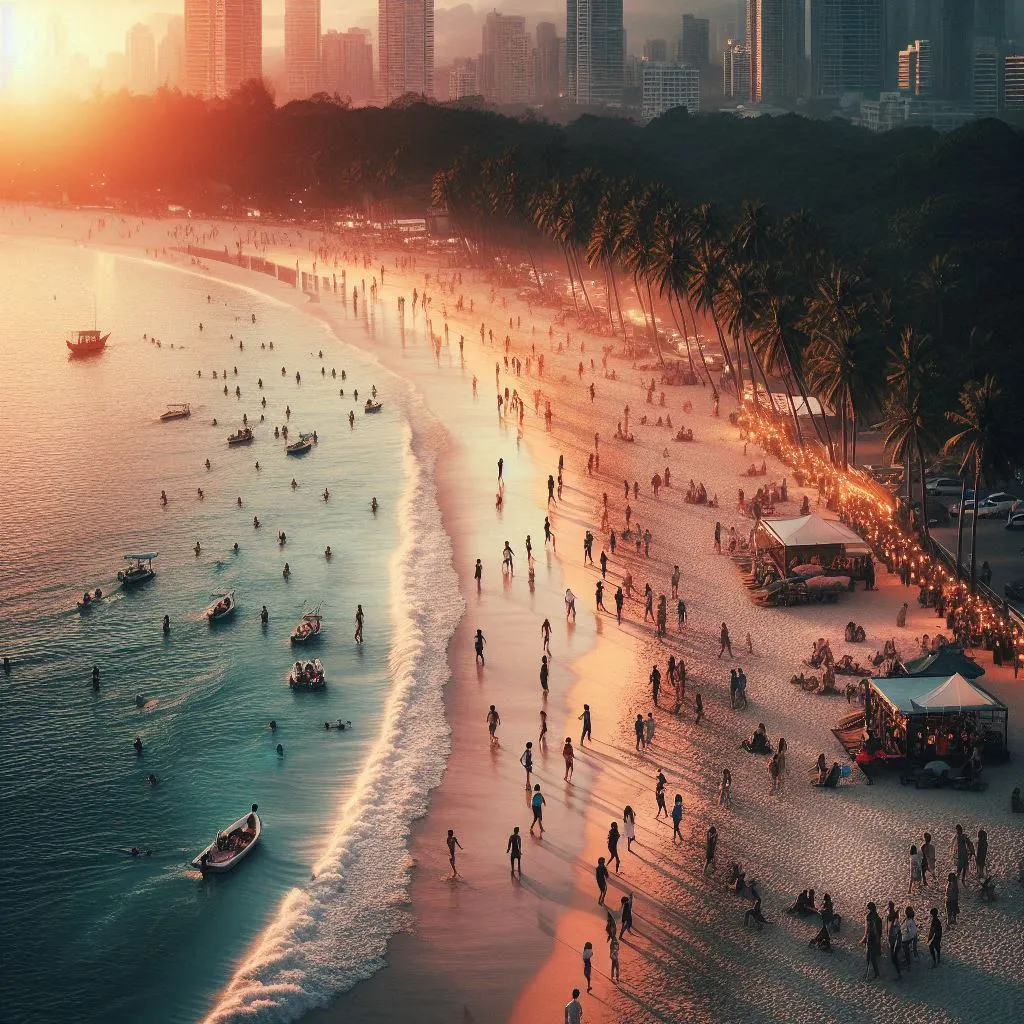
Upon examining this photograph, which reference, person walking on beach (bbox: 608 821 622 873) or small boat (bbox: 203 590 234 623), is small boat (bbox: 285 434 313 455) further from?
person walking on beach (bbox: 608 821 622 873)

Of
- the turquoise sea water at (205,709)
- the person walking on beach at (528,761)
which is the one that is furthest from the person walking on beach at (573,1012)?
the person walking on beach at (528,761)

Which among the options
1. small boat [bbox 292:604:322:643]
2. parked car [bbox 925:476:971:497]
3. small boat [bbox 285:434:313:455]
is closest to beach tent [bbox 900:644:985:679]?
small boat [bbox 292:604:322:643]

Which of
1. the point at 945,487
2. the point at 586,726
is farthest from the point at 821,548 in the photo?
the point at 586,726

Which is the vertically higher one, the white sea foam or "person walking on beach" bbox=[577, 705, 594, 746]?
"person walking on beach" bbox=[577, 705, 594, 746]

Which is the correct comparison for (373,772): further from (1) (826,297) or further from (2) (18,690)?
(1) (826,297)

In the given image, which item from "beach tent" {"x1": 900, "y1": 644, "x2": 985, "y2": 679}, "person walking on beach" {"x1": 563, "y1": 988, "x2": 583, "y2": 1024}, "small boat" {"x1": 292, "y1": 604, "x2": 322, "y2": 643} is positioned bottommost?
"person walking on beach" {"x1": 563, "y1": 988, "x2": 583, "y2": 1024}

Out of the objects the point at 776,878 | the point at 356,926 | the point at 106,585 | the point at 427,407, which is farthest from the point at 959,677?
the point at 427,407
